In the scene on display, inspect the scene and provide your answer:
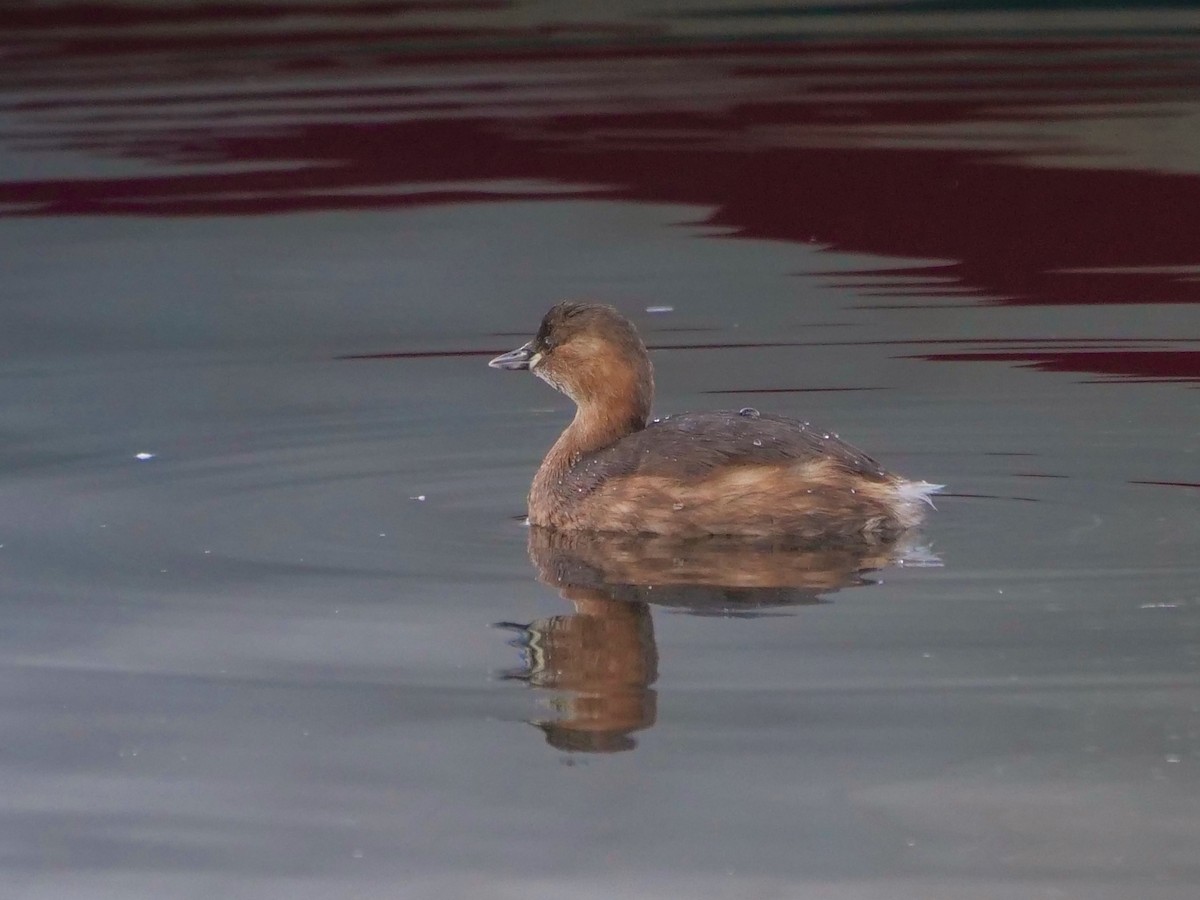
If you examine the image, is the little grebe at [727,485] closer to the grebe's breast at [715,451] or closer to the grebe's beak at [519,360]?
the grebe's breast at [715,451]

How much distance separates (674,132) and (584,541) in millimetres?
6762

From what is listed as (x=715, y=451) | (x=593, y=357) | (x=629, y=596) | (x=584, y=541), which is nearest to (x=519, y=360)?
(x=593, y=357)

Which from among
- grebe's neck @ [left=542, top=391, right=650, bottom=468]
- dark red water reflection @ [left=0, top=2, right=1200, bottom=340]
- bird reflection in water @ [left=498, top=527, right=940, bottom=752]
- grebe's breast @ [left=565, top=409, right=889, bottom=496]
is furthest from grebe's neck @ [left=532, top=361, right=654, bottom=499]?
dark red water reflection @ [left=0, top=2, right=1200, bottom=340]

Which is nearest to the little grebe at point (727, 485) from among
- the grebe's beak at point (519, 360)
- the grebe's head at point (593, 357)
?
the grebe's head at point (593, 357)

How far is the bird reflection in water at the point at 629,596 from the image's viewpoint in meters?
4.45

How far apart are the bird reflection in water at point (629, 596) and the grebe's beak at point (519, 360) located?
0.72m

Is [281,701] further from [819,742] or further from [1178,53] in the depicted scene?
[1178,53]

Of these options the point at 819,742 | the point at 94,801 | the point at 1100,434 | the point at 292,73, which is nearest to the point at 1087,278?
the point at 1100,434

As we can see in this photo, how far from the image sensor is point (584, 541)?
5.86 meters

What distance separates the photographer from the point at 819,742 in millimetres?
4242

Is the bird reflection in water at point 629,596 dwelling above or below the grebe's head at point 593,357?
below

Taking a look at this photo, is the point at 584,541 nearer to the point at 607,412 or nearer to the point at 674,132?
the point at 607,412

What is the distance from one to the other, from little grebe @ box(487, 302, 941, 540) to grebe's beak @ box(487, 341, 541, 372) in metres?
0.44

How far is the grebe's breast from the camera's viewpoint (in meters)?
5.73
